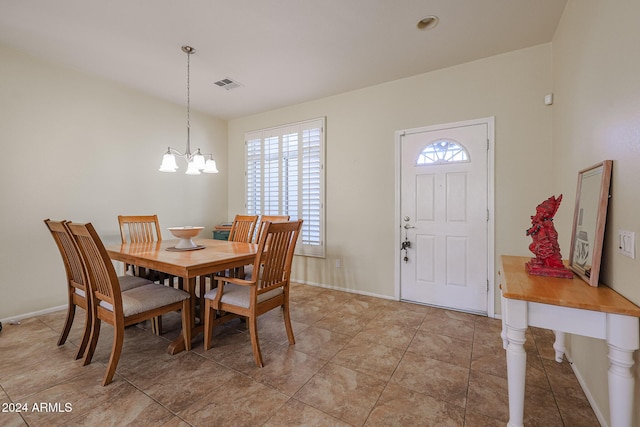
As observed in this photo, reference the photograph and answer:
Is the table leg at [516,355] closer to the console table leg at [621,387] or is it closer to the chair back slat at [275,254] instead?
the console table leg at [621,387]

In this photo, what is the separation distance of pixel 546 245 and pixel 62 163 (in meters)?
4.47

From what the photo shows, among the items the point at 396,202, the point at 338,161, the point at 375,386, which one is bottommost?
the point at 375,386

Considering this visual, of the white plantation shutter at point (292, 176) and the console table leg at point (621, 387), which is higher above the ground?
the white plantation shutter at point (292, 176)

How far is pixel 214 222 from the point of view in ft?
15.7

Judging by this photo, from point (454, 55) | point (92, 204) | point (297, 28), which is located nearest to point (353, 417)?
point (297, 28)

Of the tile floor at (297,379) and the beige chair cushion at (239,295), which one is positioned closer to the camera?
the tile floor at (297,379)

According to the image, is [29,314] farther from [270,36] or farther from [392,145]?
[392,145]

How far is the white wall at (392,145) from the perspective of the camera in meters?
2.68

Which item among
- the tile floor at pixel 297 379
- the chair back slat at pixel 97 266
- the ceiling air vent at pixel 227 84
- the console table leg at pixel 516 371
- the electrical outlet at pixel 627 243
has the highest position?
the ceiling air vent at pixel 227 84

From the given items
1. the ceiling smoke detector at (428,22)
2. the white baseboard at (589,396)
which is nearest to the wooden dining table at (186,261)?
the white baseboard at (589,396)

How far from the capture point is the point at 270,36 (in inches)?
99.4

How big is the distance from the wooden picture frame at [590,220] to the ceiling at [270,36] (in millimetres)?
1513

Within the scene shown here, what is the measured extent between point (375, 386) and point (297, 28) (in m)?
2.88

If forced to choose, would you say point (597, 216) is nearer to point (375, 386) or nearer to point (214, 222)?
point (375, 386)
